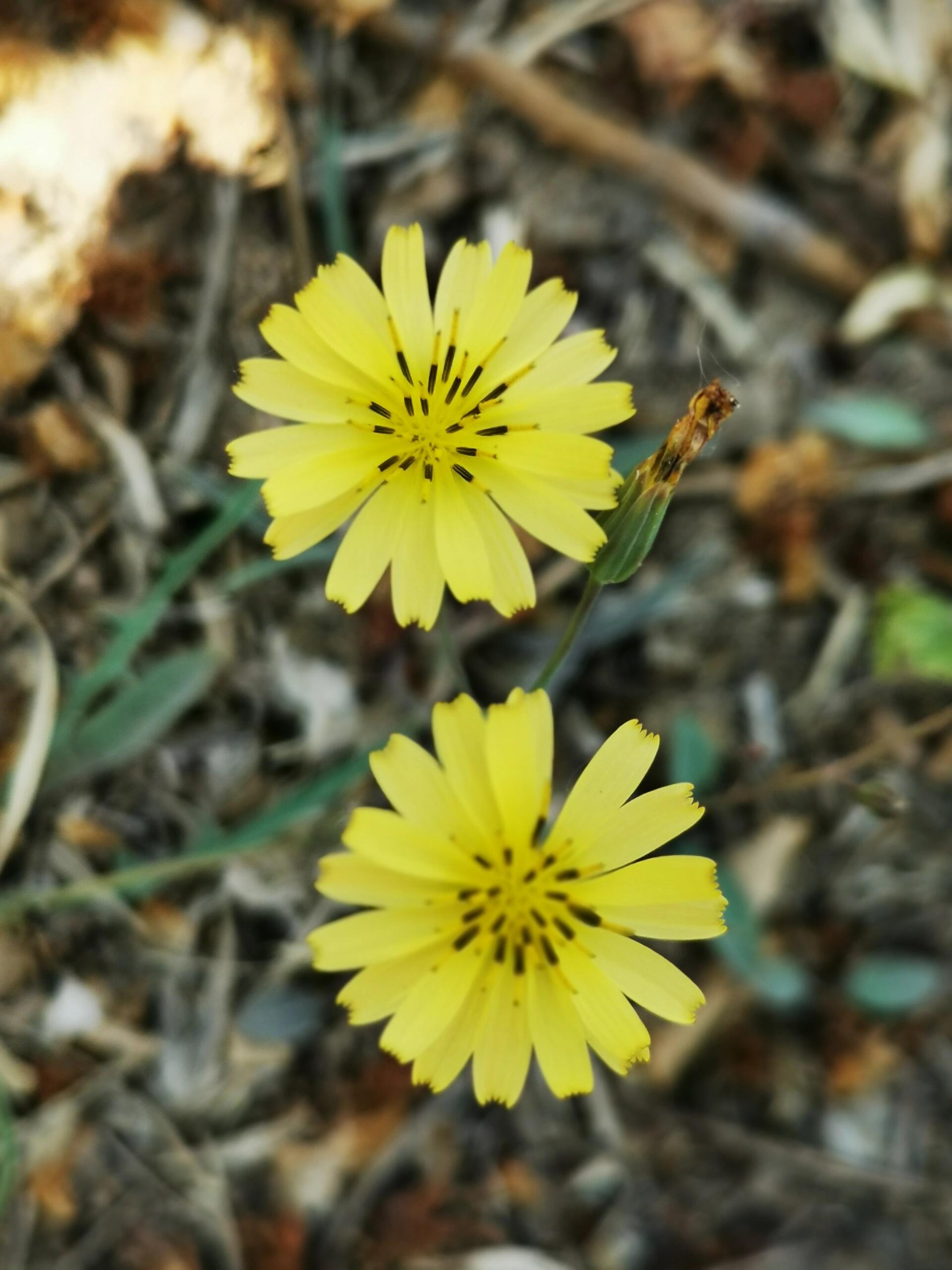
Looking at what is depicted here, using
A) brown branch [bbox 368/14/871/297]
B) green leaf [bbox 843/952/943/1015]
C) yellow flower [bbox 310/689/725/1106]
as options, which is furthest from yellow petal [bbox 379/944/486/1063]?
brown branch [bbox 368/14/871/297]

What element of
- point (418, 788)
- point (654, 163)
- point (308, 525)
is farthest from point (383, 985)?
point (654, 163)

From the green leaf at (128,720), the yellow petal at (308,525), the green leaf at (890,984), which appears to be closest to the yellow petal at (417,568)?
the yellow petal at (308,525)

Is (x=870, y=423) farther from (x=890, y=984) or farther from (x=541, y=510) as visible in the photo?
(x=541, y=510)

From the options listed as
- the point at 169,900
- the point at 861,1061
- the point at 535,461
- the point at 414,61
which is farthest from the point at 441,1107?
the point at 414,61

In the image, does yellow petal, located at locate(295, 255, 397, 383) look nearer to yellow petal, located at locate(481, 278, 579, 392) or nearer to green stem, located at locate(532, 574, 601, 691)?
yellow petal, located at locate(481, 278, 579, 392)

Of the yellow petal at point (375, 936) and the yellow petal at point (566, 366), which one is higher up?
the yellow petal at point (566, 366)

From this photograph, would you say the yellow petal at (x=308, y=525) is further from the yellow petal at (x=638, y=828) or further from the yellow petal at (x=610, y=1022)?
the yellow petal at (x=610, y=1022)
